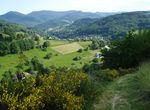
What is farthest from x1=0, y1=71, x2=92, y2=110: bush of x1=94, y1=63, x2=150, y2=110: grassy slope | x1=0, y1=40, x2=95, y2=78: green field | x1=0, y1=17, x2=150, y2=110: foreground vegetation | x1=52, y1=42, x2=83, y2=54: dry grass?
x1=52, y1=42, x2=83, y2=54: dry grass

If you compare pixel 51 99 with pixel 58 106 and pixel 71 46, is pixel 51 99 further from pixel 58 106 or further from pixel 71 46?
pixel 71 46

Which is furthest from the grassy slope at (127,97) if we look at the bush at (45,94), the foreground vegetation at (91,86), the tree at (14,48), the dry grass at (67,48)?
the tree at (14,48)

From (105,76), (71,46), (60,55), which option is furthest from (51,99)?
(71,46)

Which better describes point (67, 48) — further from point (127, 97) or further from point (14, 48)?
point (127, 97)

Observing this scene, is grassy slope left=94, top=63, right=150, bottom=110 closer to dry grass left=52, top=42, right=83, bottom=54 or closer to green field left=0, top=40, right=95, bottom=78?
green field left=0, top=40, right=95, bottom=78

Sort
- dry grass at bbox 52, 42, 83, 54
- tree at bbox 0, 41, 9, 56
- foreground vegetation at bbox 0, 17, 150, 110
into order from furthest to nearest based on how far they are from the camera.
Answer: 1. dry grass at bbox 52, 42, 83, 54
2. tree at bbox 0, 41, 9, 56
3. foreground vegetation at bbox 0, 17, 150, 110

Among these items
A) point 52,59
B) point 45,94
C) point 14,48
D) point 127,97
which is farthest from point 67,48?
point 45,94

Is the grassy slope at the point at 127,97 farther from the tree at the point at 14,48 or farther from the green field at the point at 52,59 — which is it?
the tree at the point at 14,48
